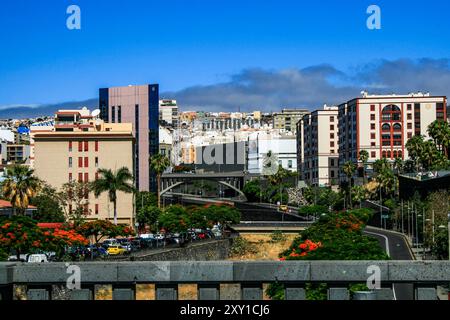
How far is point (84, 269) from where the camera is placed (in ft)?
41.9

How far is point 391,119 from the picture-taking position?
177500 mm

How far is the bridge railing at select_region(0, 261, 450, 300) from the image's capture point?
1262 cm

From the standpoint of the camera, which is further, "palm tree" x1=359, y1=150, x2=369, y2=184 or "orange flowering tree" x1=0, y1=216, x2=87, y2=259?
"palm tree" x1=359, y1=150, x2=369, y2=184

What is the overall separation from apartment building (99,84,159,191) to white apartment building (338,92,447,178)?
44510 millimetres

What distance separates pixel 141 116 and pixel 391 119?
5439cm

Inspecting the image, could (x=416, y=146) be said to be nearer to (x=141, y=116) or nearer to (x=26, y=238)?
(x=141, y=116)

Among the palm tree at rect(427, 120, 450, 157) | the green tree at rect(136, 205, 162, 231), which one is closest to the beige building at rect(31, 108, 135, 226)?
the green tree at rect(136, 205, 162, 231)

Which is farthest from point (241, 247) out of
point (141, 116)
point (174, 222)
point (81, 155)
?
point (141, 116)

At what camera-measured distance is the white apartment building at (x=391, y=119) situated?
176 m

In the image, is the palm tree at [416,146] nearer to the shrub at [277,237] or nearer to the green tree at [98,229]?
the shrub at [277,237]

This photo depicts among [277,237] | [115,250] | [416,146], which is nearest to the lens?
[115,250]

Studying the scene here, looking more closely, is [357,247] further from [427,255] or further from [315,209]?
[315,209]

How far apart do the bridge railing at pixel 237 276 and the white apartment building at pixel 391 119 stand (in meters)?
166

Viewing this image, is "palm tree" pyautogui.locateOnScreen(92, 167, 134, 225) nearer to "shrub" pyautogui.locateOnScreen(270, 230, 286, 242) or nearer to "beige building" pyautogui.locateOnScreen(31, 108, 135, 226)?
"beige building" pyautogui.locateOnScreen(31, 108, 135, 226)
